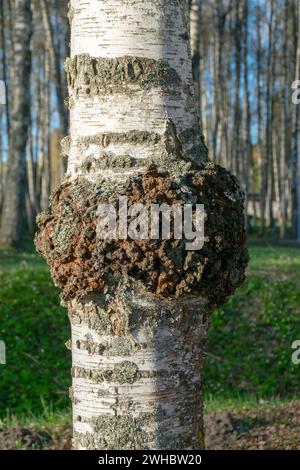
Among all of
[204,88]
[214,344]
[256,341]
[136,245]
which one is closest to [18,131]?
[214,344]

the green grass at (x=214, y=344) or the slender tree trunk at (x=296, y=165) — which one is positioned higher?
the slender tree trunk at (x=296, y=165)

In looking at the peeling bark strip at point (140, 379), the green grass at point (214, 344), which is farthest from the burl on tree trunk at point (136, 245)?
the green grass at point (214, 344)

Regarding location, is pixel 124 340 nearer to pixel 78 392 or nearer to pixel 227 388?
pixel 78 392

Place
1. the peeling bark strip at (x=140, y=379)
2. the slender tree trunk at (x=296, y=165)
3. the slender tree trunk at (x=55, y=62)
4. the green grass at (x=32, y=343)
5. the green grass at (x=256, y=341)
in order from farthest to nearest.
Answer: the slender tree trunk at (x=296, y=165) → the slender tree trunk at (x=55, y=62) → the green grass at (x=256, y=341) → the green grass at (x=32, y=343) → the peeling bark strip at (x=140, y=379)

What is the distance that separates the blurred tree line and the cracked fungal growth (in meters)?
10.4

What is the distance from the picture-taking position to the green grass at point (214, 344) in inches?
320

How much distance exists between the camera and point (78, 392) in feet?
8.16

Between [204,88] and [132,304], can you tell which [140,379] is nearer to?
[132,304]

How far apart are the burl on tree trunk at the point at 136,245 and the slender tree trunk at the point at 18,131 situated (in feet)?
40.2

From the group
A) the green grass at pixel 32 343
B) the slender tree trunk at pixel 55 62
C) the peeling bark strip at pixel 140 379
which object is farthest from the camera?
the slender tree trunk at pixel 55 62

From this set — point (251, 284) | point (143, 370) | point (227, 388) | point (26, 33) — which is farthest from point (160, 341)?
point (26, 33)

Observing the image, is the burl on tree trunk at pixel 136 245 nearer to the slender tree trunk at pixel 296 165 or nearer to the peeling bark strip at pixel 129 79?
the peeling bark strip at pixel 129 79

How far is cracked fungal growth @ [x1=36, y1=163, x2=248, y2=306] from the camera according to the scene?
2391mm
